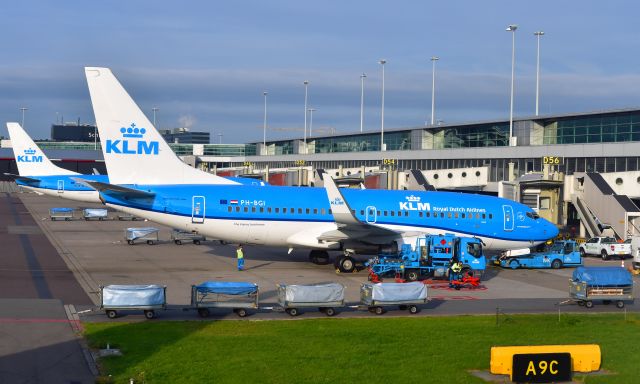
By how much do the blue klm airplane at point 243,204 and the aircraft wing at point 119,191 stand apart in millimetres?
52

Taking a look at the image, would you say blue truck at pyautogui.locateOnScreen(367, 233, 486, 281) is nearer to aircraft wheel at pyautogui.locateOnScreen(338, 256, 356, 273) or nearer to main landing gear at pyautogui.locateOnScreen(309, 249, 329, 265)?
aircraft wheel at pyautogui.locateOnScreen(338, 256, 356, 273)

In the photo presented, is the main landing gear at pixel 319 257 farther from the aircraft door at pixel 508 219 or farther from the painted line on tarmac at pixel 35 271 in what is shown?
the painted line on tarmac at pixel 35 271

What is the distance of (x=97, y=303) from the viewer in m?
31.2

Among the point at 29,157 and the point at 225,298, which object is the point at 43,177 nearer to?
the point at 29,157

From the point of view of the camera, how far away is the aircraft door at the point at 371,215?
45.4 metres

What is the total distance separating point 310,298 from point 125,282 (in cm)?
1186

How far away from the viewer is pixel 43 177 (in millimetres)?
86250

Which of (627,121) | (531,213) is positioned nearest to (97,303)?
(531,213)

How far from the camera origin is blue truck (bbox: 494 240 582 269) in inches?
1902

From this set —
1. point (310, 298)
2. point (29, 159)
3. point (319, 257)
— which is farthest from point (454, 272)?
Result: point (29, 159)

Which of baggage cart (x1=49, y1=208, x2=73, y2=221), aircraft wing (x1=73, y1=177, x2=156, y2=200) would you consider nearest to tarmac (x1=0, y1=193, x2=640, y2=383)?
aircraft wing (x1=73, y1=177, x2=156, y2=200)

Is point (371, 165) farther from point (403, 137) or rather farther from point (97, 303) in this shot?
point (97, 303)

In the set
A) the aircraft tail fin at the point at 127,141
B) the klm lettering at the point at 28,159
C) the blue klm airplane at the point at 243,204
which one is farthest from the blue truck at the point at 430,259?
the klm lettering at the point at 28,159

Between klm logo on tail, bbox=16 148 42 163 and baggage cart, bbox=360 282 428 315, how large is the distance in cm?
6705
